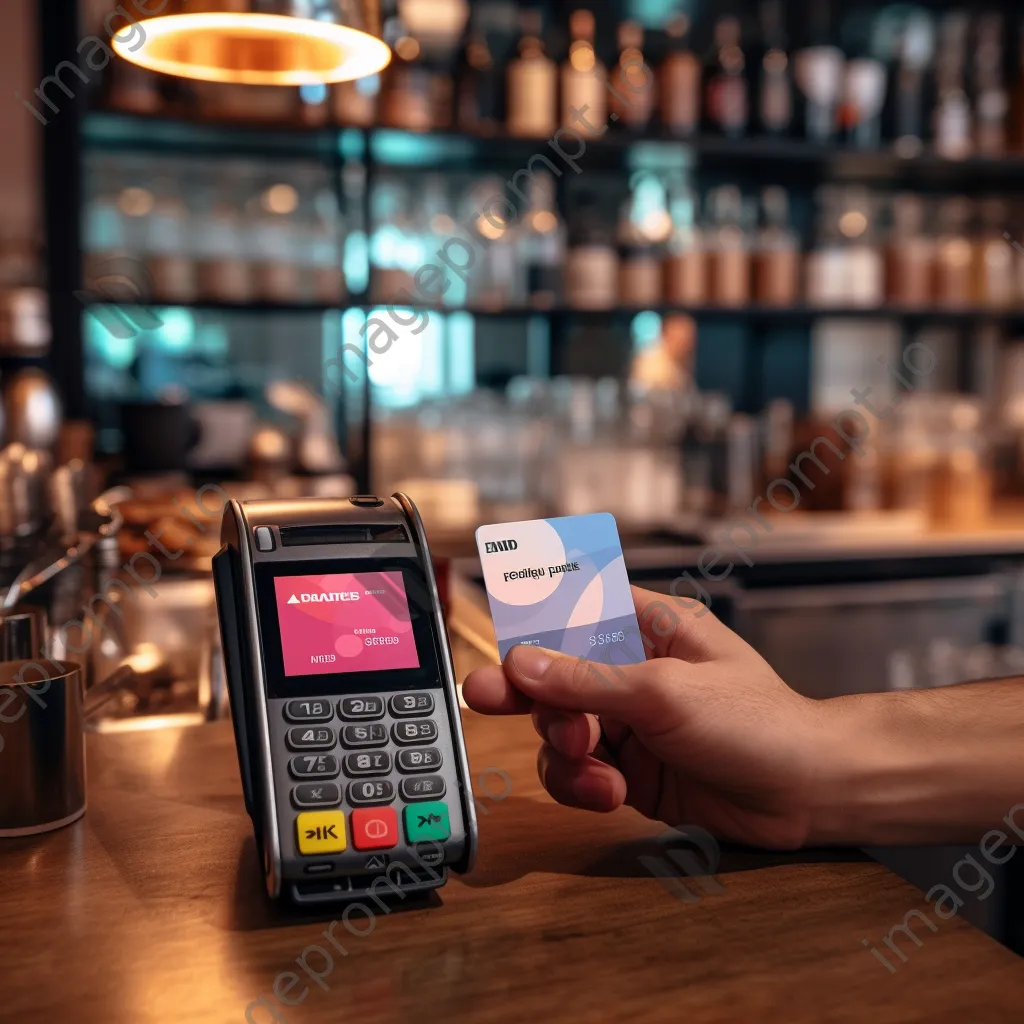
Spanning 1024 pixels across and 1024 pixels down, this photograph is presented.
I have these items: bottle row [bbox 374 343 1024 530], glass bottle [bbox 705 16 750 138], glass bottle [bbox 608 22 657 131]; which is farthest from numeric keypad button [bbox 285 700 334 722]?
glass bottle [bbox 705 16 750 138]

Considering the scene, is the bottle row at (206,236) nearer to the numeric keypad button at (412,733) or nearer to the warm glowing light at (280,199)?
the warm glowing light at (280,199)

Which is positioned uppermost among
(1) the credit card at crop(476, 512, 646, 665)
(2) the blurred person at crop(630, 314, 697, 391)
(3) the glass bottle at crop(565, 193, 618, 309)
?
(3) the glass bottle at crop(565, 193, 618, 309)

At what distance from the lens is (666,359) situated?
125 inches

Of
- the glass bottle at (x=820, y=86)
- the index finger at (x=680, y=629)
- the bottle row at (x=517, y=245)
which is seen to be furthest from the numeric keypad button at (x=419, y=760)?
the glass bottle at (x=820, y=86)

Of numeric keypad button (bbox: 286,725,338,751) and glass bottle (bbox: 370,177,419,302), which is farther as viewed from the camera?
glass bottle (bbox: 370,177,419,302)

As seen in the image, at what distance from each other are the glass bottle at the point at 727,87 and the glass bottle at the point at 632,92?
0.16 metres

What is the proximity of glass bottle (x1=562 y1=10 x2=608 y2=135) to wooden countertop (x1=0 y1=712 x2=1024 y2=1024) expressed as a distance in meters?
2.40

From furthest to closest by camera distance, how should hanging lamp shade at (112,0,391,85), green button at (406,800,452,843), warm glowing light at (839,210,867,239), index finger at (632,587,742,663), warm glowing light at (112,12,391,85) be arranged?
warm glowing light at (839,210,867,239) < warm glowing light at (112,12,391,85) < hanging lamp shade at (112,0,391,85) < index finger at (632,587,742,663) < green button at (406,800,452,843)

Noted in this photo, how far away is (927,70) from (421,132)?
4.97 ft

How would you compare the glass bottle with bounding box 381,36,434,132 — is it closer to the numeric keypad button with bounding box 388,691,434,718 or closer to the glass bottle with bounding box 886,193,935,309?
the glass bottle with bounding box 886,193,935,309

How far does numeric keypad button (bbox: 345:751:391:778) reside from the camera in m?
0.61

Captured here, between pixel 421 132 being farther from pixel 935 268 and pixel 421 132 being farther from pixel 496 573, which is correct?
pixel 496 573

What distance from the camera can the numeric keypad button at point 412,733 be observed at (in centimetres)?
63

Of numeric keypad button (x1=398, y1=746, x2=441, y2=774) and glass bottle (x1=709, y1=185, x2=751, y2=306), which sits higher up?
glass bottle (x1=709, y1=185, x2=751, y2=306)
